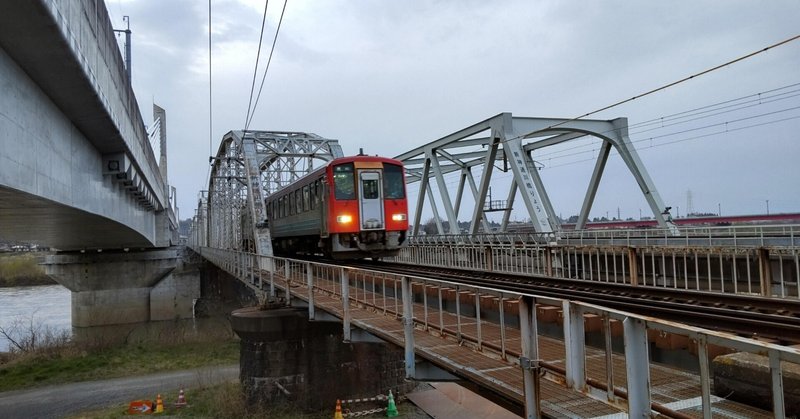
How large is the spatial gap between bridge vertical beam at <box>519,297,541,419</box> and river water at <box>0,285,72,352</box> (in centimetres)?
3829

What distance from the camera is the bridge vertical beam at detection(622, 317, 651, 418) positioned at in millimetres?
3561

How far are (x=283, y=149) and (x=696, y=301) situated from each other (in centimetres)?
2929

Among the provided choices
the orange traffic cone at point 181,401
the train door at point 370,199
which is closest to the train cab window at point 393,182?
the train door at point 370,199

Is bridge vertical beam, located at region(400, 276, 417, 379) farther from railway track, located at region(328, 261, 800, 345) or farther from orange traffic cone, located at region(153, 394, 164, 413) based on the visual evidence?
orange traffic cone, located at region(153, 394, 164, 413)

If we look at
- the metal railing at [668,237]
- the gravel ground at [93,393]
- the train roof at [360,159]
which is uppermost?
the train roof at [360,159]

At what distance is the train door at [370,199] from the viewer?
17219 mm

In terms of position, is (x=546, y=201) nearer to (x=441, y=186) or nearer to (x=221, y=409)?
(x=441, y=186)

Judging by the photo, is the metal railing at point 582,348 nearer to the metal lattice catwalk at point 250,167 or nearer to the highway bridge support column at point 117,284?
the metal lattice catwalk at point 250,167

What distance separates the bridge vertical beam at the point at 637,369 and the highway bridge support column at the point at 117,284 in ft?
144

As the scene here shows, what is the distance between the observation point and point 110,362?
89.3 feet

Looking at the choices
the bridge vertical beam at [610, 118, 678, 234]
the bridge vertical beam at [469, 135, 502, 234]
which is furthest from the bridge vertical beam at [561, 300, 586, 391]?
the bridge vertical beam at [610, 118, 678, 234]

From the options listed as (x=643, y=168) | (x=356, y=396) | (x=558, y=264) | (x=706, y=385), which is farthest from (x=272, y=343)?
(x=643, y=168)

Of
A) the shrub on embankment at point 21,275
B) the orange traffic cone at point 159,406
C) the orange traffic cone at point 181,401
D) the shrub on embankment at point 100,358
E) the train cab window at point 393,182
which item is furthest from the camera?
the shrub on embankment at point 21,275

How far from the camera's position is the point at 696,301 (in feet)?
29.2
